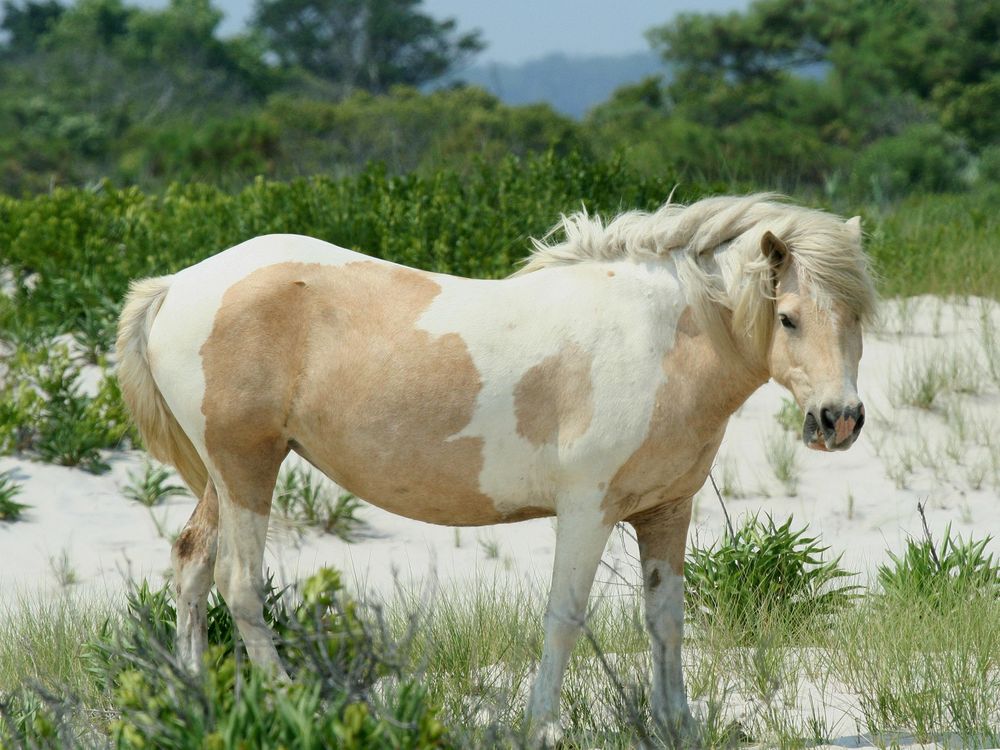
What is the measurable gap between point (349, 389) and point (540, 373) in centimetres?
61

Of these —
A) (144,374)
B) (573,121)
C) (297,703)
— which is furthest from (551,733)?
(573,121)

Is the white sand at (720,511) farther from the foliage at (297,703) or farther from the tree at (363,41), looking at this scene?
the tree at (363,41)

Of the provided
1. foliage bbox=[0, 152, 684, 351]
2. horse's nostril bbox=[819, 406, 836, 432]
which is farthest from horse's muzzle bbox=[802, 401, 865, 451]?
foliage bbox=[0, 152, 684, 351]

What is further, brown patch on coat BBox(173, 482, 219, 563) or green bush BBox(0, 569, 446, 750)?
brown patch on coat BBox(173, 482, 219, 563)

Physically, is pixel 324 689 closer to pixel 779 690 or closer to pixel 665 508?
pixel 665 508

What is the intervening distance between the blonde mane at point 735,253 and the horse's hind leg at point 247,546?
3.85ft

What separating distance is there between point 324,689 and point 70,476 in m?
4.67

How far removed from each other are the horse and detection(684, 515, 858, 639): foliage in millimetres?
1021

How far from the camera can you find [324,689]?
3154 mm

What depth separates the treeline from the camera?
78.4 ft

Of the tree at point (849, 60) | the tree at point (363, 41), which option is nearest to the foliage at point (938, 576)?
the tree at point (849, 60)

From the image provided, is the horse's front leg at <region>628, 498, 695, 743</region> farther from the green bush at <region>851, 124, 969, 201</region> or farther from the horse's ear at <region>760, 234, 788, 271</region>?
the green bush at <region>851, 124, 969, 201</region>

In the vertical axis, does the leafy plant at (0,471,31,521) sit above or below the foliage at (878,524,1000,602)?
above

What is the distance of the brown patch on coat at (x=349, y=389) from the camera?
3.87 metres
